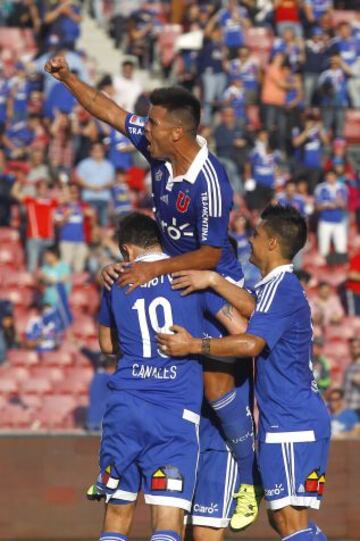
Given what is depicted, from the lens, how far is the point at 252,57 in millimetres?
19391

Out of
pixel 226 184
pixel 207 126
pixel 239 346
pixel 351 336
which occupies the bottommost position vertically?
pixel 351 336

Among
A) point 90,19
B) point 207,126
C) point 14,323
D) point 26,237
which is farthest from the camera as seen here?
point 90,19

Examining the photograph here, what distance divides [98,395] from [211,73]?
20.1 feet

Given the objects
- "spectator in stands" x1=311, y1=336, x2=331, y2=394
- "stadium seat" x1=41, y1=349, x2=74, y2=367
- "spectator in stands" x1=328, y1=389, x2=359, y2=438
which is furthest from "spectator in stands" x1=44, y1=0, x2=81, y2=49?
"spectator in stands" x1=328, y1=389, x2=359, y2=438

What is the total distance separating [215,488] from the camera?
8922 mm

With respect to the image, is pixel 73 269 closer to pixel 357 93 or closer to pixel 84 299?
pixel 84 299

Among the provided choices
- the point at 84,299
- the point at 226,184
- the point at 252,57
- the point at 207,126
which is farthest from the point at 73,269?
the point at 226,184

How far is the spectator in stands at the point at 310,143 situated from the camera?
1861 cm

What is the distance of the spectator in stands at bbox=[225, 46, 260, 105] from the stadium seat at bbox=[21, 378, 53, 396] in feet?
18.4

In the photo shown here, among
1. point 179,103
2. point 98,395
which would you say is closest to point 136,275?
point 179,103

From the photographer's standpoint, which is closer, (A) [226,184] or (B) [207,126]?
(A) [226,184]

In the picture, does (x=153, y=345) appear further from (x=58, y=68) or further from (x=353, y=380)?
(x=353, y=380)

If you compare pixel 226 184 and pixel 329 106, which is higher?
pixel 226 184

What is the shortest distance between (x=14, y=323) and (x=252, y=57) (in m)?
5.82
